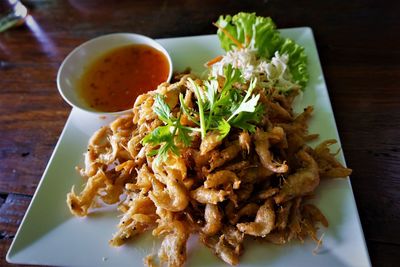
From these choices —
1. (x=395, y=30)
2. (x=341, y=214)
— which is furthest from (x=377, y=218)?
(x=395, y=30)

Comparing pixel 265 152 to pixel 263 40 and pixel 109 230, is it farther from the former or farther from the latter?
pixel 263 40

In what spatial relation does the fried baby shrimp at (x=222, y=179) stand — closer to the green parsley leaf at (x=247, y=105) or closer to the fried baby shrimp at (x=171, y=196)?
the fried baby shrimp at (x=171, y=196)

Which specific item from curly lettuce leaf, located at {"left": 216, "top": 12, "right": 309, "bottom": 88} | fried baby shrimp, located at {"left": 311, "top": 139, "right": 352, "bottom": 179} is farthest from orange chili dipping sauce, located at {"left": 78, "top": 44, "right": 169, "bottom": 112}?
fried baby shrimp, located at {"left": 311, "top": 139, "right": 352, "bottom": 179}

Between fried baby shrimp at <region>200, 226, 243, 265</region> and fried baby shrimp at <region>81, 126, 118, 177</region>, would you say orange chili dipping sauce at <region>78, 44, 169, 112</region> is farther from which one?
fried baby shrimp at <region>200, 226, 243, 265</region>

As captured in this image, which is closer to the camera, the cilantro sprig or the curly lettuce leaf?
the cilantro sprig

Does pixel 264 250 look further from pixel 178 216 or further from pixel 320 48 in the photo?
pixel 320 48
